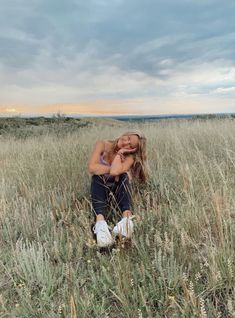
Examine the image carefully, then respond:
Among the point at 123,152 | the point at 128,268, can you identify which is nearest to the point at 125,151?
the point at 123,152

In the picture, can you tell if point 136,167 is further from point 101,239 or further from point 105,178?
point 101,239

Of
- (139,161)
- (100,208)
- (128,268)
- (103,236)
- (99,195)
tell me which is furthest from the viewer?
(139,161)

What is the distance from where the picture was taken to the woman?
Result: 127 inches

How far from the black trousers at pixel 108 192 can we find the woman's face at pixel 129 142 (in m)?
0.41

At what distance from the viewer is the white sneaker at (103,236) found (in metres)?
2.69

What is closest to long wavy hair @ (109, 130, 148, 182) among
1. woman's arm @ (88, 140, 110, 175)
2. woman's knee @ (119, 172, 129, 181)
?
woman's arm @ (88, 140, 110, 175)

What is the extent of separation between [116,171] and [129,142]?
48 cm

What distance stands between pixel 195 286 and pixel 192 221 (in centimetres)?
67

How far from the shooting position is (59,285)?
91.1 inches

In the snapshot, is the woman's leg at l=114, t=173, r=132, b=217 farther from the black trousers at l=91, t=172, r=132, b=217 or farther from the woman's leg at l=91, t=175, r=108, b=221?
the woman's leg at l=91, t=175, r=108, b=221

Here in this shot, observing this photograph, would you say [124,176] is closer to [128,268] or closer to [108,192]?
[108,192]

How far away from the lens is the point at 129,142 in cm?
384

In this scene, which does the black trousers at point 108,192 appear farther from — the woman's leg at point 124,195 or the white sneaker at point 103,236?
the white sneaker at point 103,236

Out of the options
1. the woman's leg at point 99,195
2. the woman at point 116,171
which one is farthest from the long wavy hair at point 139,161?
the woman's leg at point 99,195
